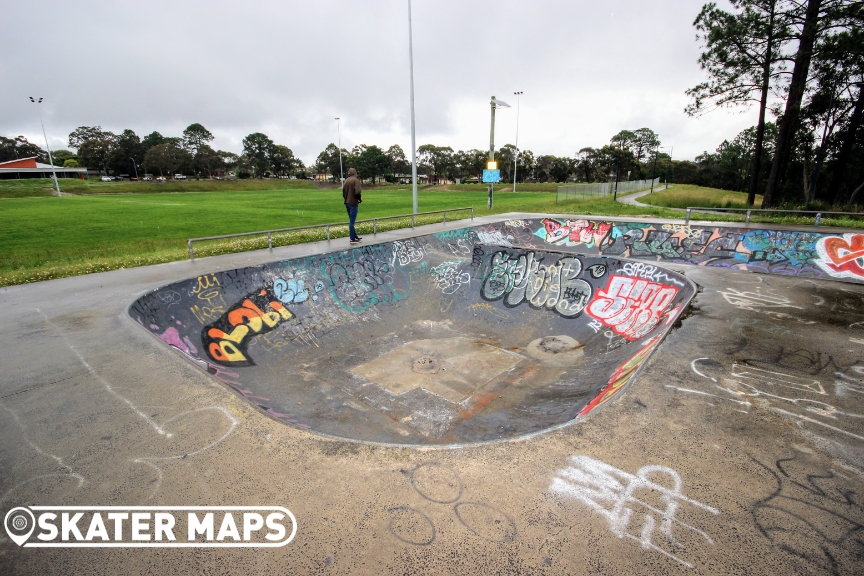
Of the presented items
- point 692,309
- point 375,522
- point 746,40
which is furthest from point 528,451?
point 746,40

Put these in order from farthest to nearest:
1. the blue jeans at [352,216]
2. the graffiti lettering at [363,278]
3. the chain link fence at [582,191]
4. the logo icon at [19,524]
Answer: the chain link fence at [582,191] < the blue jeans at [352,216] < the graffiti lettering at [363,278] < the logo icon at [19,524]

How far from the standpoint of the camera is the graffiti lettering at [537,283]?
38.4 ft

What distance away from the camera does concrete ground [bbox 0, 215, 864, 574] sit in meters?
2.67

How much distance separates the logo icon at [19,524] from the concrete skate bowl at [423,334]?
268 centimetres

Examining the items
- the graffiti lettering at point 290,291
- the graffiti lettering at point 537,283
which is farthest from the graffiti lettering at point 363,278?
the graffiti lettering at point 537,283

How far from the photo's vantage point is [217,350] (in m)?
7.97

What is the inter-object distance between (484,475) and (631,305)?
341 inches

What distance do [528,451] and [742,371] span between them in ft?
12.1

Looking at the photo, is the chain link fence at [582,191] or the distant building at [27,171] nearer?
the chain link fence at [582,191]

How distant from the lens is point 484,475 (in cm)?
341

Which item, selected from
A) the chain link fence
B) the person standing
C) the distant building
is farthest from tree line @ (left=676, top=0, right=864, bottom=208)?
the distant building

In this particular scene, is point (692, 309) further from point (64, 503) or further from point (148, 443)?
point (64, 503)

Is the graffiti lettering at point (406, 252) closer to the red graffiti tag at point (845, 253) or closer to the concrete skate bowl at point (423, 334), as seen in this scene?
the concrete skate bowl at point (423, 334)

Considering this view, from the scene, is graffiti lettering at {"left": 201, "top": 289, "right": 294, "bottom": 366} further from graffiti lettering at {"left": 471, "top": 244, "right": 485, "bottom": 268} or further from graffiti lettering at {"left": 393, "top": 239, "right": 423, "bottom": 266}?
graffiti lettering at {"left": 471, "top": 244, "right": 485, "bottom": 268}
